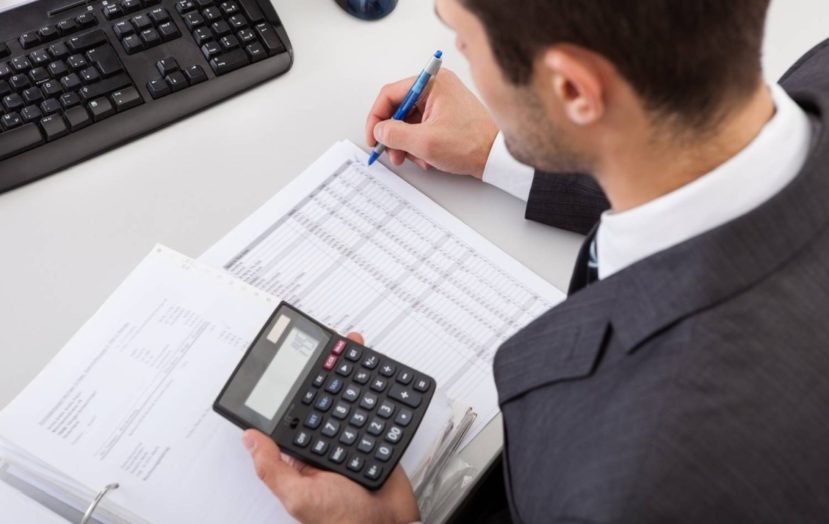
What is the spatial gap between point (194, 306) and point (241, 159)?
0.17 m

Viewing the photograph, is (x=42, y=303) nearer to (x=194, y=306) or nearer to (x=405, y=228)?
(x=194, y=306)

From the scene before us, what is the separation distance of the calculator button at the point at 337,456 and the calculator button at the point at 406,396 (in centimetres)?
6

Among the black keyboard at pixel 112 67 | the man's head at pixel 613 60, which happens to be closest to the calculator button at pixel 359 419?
the man's head at pixel 613 60

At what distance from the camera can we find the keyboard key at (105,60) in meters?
0.83

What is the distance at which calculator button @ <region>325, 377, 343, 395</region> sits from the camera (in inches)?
27.0

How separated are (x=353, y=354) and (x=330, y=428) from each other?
62mm

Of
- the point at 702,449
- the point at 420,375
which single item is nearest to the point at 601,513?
the point at 702,449

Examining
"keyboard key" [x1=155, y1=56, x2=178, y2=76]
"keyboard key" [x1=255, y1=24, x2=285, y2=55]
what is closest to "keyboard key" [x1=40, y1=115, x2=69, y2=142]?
"keyboard key" [x1=155, y1=56, x2=178, y2=76]

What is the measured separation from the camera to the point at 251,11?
34.9 inches

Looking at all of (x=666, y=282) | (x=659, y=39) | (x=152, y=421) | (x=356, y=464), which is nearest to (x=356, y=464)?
(x=356, y=464)

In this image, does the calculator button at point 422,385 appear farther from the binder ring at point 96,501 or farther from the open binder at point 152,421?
the binder ring at point 96,501

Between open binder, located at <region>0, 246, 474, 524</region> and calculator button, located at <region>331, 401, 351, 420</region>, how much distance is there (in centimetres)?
6

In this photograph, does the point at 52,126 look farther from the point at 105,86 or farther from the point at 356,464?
the point at 356,464

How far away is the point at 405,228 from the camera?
0.81m
